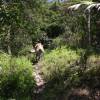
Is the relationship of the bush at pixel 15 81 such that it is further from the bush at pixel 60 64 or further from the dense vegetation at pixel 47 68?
the bush at pixel 60 64

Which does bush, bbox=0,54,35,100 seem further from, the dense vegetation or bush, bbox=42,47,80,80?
bush, bbox=42,47,80,80

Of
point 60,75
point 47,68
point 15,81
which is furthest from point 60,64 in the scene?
point 15,81

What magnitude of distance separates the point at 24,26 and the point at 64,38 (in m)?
10.3

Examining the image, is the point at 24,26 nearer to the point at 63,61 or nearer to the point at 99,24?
the point at 63,61

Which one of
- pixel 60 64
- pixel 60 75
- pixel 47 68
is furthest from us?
pixel 47 68

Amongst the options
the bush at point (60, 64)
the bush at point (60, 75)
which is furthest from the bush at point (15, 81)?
the bush at point (60, 64)

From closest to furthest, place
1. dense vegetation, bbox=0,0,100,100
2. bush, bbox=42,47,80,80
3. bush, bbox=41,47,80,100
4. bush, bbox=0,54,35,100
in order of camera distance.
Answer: dense vegetation, bbox=0,0,100,100
bush, bbox=41,47,80,100
bush, bbox=0,54,35,100
bush, bbox=42,47,80,80

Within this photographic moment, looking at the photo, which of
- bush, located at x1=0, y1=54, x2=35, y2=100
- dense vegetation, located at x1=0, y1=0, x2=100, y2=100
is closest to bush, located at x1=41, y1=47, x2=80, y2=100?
dense vegetation, located at x1=0, y1=0, x2=100, y2=100

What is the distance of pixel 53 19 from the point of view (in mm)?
23344

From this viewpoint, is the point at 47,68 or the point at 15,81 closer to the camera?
the point at 15,81

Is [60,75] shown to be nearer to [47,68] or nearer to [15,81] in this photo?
[15,81]

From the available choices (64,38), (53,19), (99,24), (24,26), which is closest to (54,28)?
(53,19)

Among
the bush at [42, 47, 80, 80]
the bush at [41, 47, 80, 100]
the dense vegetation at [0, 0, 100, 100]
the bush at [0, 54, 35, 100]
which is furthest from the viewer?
the bush at [42, 47, 80, 80]

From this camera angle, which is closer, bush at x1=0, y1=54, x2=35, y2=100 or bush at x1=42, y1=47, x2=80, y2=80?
bush at x1=0, y1=54, x2=35, y2=100
